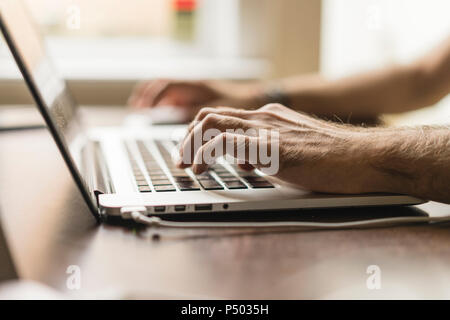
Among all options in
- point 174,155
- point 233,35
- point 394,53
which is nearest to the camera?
point 174,155

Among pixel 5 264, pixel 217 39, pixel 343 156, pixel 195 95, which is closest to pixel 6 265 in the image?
pixel 5 264

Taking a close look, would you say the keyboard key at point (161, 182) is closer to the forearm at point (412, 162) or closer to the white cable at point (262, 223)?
the white cable at point (262, 223)

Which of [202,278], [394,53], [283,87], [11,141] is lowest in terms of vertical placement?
[202,278]

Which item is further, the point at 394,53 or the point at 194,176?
the point at 394,53

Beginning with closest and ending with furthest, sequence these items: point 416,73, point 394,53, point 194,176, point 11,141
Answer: point 194,176
point 11,141
point 416,73
point 394,53

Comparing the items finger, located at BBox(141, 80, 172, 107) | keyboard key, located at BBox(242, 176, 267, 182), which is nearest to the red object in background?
finger, located at BBox(141, 80, 172, 107)

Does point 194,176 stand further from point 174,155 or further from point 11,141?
point 11,141

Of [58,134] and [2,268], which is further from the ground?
[58,134]

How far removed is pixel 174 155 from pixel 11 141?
0.41 metres

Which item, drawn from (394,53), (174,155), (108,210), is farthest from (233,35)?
(108,210)

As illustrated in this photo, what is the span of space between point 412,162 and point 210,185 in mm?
229

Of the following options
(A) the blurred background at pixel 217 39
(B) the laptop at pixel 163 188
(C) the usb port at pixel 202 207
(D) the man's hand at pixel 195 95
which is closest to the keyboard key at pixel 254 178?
(B) the laptop at pixel 163 188

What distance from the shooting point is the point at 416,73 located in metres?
1.27

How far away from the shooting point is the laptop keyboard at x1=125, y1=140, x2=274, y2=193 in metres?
0.55
